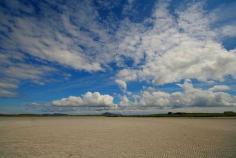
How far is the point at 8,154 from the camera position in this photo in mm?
14039

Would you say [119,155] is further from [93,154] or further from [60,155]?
[60,155]

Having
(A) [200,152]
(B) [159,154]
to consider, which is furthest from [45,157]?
(A) [200,152]

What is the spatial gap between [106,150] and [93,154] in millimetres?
1591

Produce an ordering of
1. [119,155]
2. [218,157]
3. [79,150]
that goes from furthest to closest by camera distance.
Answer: [79,150] < [119,155] < [218,157]

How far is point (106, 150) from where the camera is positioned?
1591 cm

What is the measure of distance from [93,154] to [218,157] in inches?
323

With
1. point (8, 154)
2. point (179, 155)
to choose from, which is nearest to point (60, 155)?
point (8, 154)

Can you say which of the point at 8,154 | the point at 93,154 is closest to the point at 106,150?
the point at 93,154

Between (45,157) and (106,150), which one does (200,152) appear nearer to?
(106,150)

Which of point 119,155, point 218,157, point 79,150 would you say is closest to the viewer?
point 218,157

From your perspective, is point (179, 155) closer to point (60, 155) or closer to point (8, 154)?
point (60, 155)

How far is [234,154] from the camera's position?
14.0 m

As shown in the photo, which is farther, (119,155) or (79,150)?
(79,150)

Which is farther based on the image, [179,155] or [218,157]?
[179,155]
